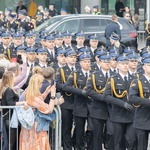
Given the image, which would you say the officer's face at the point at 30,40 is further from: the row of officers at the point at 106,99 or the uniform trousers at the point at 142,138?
the uniform trousers at the point at 142,138

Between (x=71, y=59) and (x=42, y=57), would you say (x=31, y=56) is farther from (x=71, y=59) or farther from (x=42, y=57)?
(x=71, y=59)

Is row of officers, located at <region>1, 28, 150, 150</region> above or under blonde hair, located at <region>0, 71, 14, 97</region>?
under

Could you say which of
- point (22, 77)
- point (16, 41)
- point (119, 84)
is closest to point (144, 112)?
point (119, 84)

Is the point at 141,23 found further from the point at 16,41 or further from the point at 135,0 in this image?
the point at 16,41

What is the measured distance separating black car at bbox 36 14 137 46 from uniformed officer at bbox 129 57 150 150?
40.4ft

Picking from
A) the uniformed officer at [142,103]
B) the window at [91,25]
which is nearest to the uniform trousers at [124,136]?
the uniformed officer at [142,103]

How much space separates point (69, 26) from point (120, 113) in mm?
12364

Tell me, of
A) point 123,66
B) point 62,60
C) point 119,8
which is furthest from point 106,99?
point 119,8

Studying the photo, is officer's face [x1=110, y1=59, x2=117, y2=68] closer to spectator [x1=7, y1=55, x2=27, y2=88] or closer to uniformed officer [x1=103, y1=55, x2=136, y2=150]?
uniformed officer [x1=103, y1=55, x2=136, y2=150]

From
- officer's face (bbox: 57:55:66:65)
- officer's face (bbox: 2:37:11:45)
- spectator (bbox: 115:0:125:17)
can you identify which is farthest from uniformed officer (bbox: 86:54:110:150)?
spectator (bbox: 115:0:125:17)

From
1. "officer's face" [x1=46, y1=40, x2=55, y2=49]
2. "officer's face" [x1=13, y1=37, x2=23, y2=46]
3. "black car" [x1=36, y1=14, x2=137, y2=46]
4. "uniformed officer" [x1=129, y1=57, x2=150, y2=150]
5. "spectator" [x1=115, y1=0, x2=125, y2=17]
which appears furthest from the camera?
"spectator" [x1=115, y1=0, x2=125, y2=17]

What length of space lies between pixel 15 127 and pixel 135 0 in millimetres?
25651

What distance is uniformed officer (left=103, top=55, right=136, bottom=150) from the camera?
11938 millimetres

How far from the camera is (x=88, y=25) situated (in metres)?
24.6
